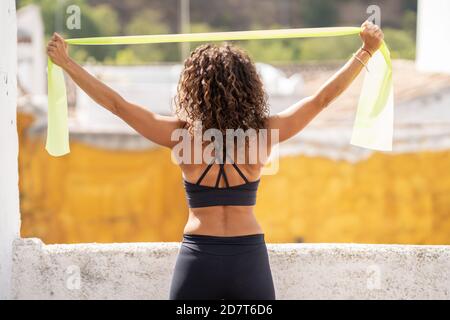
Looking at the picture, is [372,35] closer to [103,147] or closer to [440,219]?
[440,219]

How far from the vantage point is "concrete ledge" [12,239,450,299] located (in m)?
3.71

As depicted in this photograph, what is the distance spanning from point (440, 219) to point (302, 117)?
14.8m

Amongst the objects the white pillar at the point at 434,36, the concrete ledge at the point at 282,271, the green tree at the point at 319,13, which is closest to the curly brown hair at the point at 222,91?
the concrete ledge at the point at 282,271

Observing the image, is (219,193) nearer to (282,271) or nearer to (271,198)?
(282,271)

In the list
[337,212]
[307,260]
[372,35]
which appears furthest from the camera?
[337,212]

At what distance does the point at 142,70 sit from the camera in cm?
2642

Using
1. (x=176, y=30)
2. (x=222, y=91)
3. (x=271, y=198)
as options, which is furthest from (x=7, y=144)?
(x=176, y=30)

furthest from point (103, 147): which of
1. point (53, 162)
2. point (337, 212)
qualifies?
point (337, 212)

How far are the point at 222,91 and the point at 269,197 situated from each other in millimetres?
13928

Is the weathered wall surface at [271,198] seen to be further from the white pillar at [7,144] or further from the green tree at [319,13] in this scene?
the green tree at [319,13]

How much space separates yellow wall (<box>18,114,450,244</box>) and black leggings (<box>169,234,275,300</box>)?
1366 centimetres

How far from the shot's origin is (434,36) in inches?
623

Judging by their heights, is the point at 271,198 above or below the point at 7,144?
below

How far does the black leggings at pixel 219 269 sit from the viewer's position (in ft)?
9.21
